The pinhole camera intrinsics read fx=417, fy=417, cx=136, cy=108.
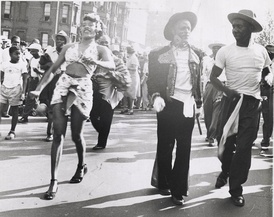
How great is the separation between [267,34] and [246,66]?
1.51 ft

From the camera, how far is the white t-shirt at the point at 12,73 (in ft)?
20.5

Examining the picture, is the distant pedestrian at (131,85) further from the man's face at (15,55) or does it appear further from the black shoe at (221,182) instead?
the black shoe at (221,182)

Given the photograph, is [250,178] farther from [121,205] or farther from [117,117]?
[117,117]

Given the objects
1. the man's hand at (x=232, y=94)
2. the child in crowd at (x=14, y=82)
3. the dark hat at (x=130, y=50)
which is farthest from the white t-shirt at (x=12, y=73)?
the man's hand at (x=232, y=94)

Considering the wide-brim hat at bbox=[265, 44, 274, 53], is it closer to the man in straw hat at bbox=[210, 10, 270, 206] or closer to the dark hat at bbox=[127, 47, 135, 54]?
the man in straw hat at bbox=[210, 10, 270, 206]

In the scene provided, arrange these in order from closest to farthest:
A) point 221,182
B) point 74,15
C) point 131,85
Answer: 1. point 221,182
2. point 74,15
3. point 131,85

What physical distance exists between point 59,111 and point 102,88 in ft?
6.30

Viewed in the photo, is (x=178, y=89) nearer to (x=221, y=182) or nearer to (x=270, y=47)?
(x=221, y=182)

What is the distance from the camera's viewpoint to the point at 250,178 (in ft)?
14.4

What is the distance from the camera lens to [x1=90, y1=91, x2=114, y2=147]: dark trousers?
544cm

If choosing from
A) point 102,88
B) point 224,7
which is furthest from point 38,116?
point 224,7

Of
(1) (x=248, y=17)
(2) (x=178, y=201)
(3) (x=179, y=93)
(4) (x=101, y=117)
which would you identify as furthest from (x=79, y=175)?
(1) (x=248, y=17)

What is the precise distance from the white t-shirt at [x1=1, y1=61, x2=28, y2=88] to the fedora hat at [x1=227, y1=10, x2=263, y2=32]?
3687mm

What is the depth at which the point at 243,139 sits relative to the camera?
3689 millimetres
